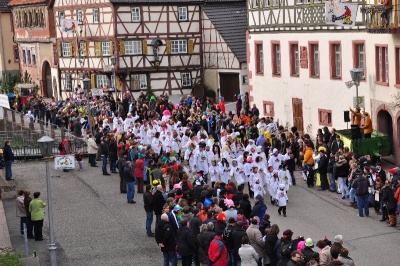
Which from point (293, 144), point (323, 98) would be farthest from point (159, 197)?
point (323, 98)

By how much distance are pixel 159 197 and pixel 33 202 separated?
3223 mm

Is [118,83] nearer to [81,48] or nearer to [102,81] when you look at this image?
[102,81]

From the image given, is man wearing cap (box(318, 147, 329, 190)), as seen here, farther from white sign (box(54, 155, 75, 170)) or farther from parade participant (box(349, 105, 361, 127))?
white sign (box(54, 155, 75, 170))

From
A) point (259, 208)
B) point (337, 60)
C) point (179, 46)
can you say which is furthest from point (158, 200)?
point (179, 46)

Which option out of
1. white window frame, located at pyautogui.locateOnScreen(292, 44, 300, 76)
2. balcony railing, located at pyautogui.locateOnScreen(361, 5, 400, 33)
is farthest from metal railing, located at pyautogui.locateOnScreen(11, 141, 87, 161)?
balcony railing, located at pyautogui.locateOnScreen(361, 5, 400, 33)

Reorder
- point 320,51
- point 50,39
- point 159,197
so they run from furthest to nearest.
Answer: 1. point 50,39
2. point 320,51
3. point 159,197

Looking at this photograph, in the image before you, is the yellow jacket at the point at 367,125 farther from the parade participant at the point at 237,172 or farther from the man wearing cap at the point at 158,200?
the man wearing cap at the point at 158,200

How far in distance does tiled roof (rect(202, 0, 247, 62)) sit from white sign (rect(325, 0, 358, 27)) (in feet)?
64.7

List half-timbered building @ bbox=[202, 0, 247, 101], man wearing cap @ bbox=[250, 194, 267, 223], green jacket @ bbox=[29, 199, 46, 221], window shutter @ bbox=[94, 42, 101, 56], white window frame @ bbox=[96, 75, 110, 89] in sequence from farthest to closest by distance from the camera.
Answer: white window frame @ bbox=[96, 75, 110, 89] < window shutter @ bbox=[94, 42, 101, 56] < half-timbered building @ bbox=[202, 0, 247, 101] < green jacket @ bbox=[29, 199, 46, 221] < man wearing cap @ bbox=[250, 194, 267, 223]

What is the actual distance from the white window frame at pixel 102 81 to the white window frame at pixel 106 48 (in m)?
1.42

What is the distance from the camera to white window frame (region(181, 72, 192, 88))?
5662 cm

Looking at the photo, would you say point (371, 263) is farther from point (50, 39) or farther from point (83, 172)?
point (50, 39)

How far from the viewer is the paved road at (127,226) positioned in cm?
2300

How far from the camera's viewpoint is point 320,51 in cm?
Result: 3862
